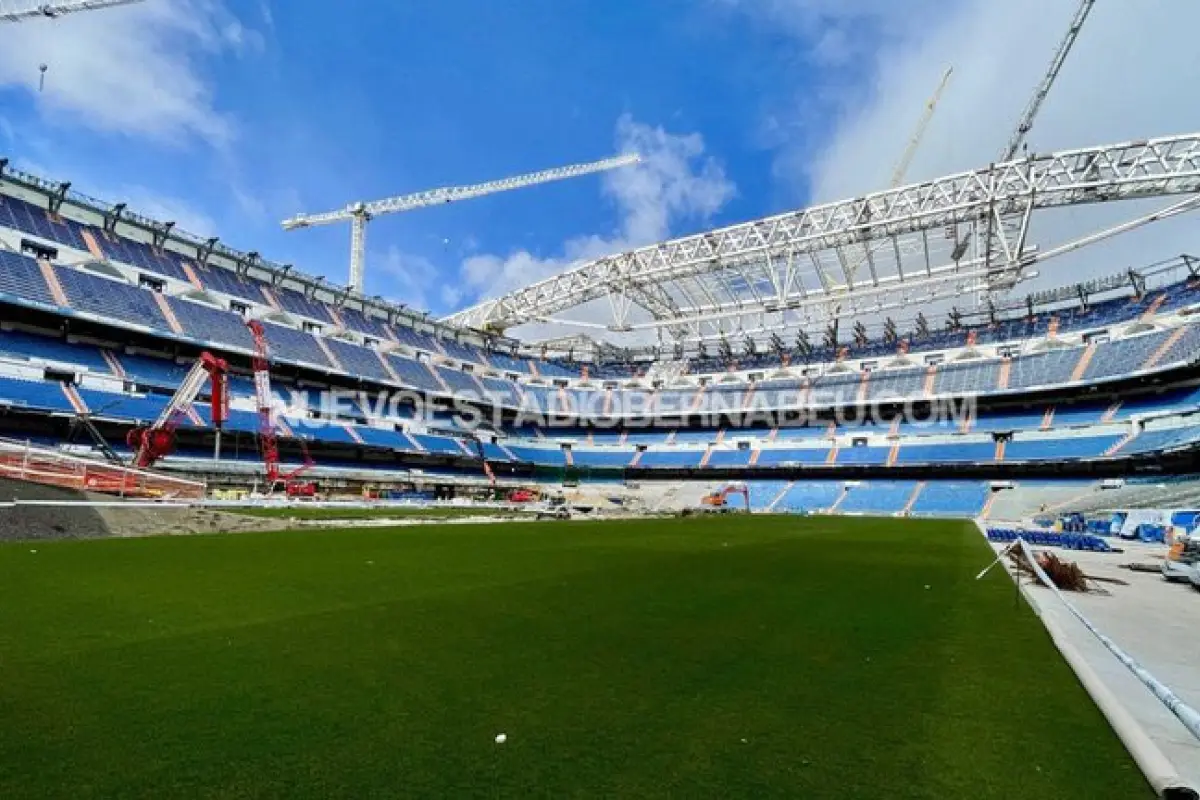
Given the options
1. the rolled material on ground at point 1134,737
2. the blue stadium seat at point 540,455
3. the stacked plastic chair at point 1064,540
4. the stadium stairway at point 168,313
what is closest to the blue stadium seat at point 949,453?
the stacked plastic chair at point 1064,540

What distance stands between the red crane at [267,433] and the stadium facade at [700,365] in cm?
93

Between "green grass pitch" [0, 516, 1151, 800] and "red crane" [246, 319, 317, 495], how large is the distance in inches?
1128

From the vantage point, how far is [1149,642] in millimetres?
6207

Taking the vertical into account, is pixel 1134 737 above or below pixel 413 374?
below

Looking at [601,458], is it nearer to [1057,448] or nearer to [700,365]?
[700,365]

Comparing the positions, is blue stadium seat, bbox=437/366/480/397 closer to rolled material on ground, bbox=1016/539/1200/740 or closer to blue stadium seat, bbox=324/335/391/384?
blue stadium seat, bbox=324/335/391/384

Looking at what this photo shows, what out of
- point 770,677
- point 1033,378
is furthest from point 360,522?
point 1033,378

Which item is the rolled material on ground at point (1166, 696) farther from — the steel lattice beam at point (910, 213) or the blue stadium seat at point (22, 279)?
the blue stadium seat at point (22, 279)

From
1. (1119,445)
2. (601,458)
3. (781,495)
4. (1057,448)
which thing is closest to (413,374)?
(601,458)

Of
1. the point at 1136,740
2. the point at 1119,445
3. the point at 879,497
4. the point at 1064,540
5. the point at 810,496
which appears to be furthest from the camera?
the point at 810,496

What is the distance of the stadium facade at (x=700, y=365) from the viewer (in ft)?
110

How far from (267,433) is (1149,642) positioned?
129 ft

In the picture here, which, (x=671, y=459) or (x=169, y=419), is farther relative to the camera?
(x=671, y=459)

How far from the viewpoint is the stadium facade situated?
33469mm
